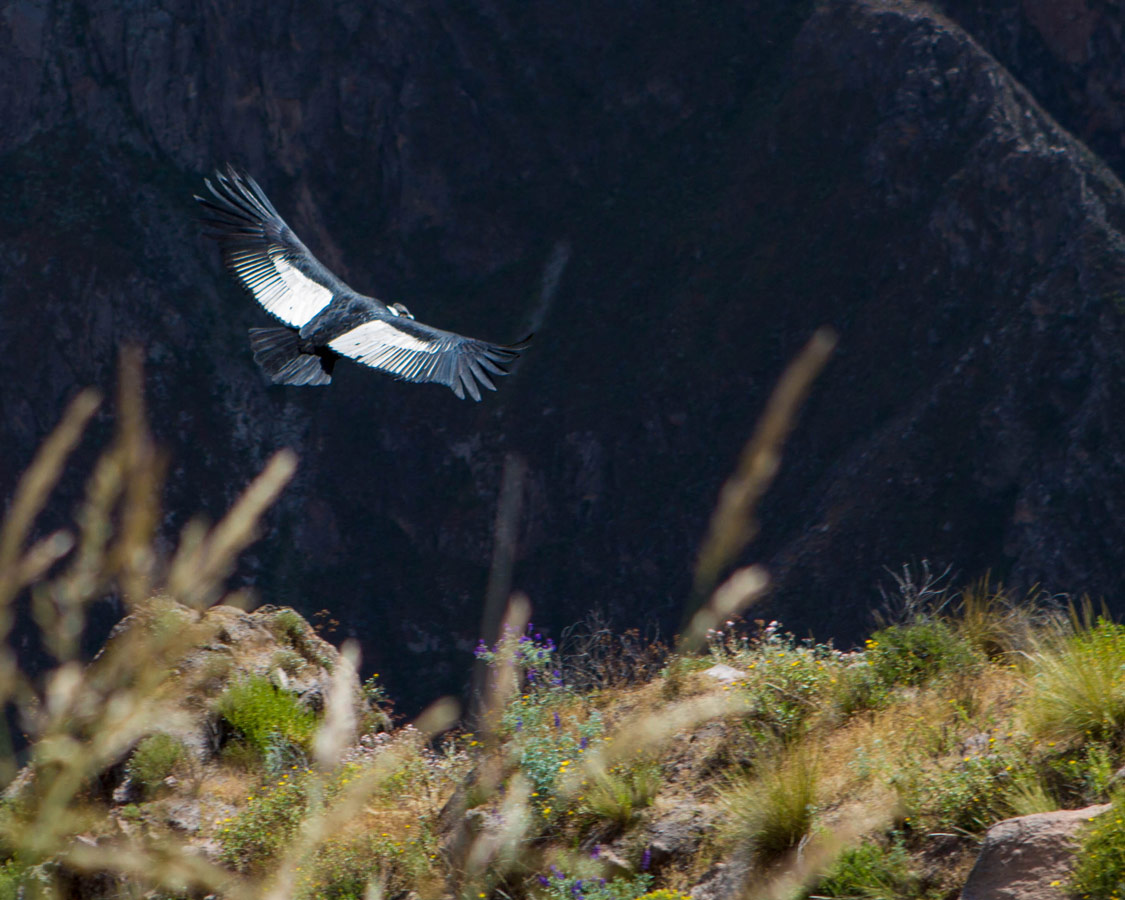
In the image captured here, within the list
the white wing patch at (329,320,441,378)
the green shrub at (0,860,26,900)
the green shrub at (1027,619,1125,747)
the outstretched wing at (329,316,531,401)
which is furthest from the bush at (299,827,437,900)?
the green shrub at (1027,619,1125,747)

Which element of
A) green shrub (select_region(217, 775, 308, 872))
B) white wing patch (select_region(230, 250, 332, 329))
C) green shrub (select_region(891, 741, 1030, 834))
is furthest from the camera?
white wing patch (select_region(230, 250, 332, 329))

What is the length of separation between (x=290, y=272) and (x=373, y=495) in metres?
54.4

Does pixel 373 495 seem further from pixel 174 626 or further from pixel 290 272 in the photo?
pixel 174 626

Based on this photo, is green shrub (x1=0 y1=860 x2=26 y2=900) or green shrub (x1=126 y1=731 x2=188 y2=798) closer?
green shrub (x1=0 y1=860 x2=26 y2=900)

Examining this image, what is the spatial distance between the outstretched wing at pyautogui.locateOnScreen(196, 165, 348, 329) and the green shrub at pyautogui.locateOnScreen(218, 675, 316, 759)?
2777 millimetres

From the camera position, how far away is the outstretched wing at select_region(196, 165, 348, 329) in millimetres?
8625

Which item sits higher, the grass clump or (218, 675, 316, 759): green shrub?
the grass clump

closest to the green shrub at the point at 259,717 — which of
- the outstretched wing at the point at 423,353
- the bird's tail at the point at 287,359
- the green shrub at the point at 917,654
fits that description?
the bird's tail at the point at 287,359

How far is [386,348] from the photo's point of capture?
7.70m

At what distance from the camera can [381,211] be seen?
67.3 metres

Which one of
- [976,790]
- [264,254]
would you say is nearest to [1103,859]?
[976,790]

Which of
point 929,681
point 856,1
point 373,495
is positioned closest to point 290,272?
point 929,681

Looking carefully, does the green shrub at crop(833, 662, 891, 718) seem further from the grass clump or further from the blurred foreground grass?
the grass clump

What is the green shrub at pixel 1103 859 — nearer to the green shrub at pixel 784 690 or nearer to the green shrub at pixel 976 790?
the green shrub at pixel 976 790
